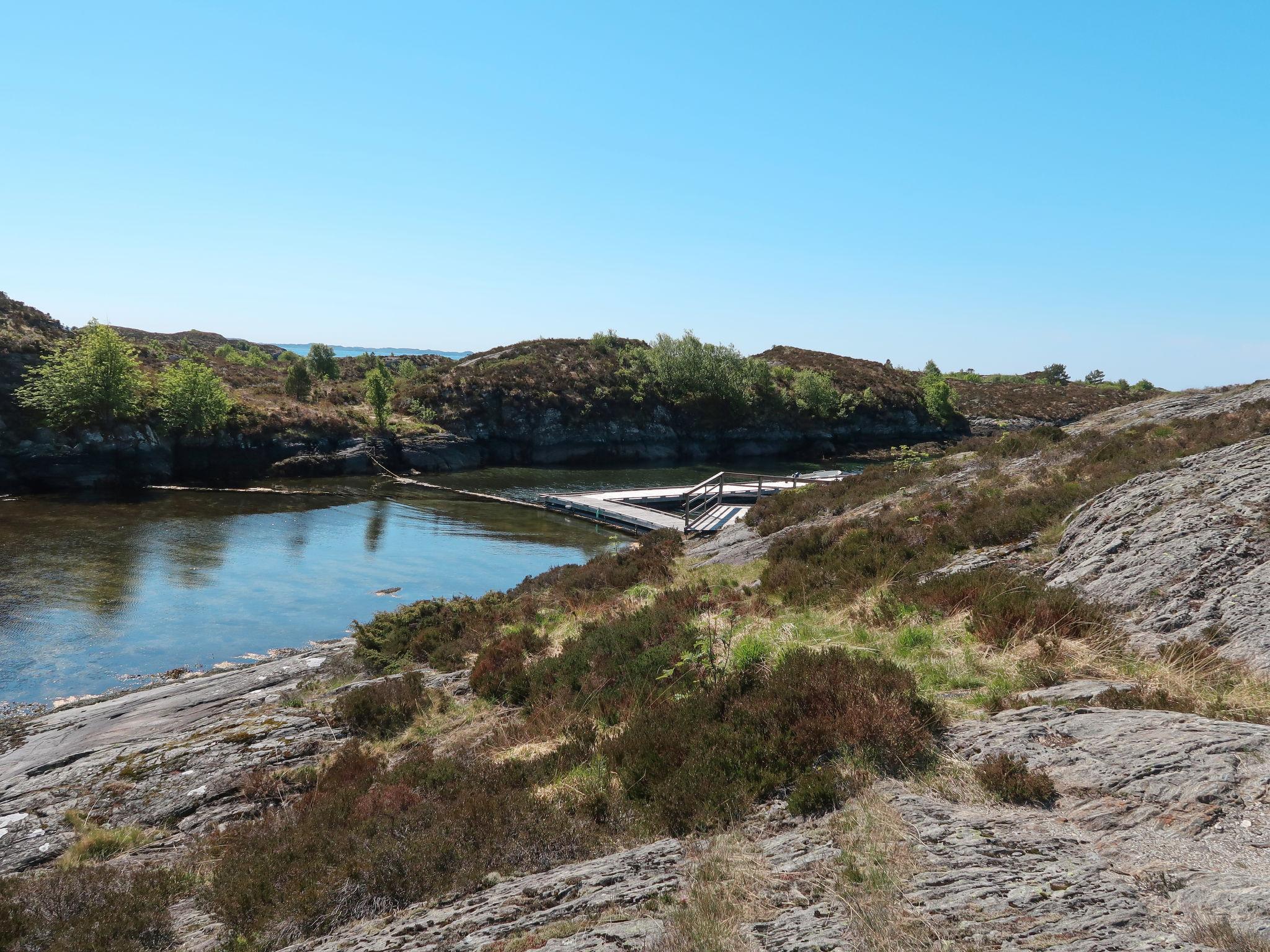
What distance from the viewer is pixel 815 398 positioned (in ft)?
252

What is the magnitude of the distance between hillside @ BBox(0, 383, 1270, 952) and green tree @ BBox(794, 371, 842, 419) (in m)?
63.5

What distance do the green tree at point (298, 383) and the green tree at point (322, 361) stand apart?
18.8 meters

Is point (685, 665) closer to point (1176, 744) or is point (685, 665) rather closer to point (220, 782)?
point (1176, 744)

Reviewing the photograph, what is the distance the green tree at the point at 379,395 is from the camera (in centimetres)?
5803

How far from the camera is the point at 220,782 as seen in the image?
9734 mm

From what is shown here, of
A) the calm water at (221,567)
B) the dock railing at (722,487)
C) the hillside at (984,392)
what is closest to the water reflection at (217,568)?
the calm water at (221,567)

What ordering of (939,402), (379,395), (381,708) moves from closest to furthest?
1. (381,708)
2. (379,395)
3. (939,402)

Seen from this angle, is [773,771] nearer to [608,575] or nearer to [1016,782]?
[1016,782]

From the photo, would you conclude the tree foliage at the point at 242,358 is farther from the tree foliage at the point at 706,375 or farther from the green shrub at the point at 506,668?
the green shrub at the point at 506,668

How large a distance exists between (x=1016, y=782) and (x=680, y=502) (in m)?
36.1

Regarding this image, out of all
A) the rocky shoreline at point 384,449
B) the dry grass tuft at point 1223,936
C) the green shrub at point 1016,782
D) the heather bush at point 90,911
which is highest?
the rocky shoreline at point 384,449

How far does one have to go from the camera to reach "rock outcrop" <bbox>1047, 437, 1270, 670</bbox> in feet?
24.2

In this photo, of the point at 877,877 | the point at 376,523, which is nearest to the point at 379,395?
the point at 376,523

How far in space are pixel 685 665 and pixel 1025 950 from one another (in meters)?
5.95
